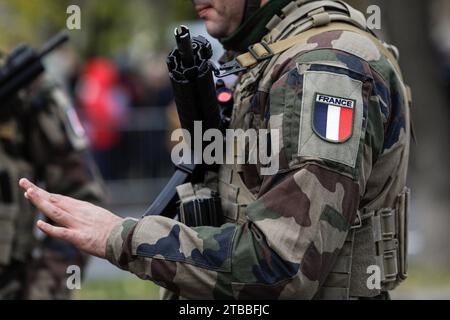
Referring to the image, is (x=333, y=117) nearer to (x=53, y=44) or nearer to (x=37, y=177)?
(x=53, y=44)

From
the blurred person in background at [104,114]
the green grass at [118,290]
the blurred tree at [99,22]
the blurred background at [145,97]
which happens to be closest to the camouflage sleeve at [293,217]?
the blurred background at [145,97]

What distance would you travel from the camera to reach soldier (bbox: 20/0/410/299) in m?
2.67

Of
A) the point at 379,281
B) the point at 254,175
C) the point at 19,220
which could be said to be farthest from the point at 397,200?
the point at 19,220

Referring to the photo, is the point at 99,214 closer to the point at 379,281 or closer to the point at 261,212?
the point at 261,212

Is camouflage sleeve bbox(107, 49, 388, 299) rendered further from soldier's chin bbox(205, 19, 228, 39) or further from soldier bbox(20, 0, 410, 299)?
soldier's chin bbox(205, 19, 228, 39)

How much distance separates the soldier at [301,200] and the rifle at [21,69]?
1987 mm

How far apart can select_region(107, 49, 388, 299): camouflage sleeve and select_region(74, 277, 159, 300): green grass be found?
4332 millimetres

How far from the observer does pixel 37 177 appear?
504 cm

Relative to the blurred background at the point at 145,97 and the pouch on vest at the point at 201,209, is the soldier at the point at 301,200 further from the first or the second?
the blurred background at the point at 145,97

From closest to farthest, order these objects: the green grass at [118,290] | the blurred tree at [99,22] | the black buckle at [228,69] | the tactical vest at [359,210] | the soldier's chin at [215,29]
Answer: the tactical vest at [359,210], the black buckle at [228,69], the soldier's chin at [215,29], the green grass at [118,290], the blurred tree at [99,22]

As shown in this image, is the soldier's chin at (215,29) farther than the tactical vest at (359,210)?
Yes

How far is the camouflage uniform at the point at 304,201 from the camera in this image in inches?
105

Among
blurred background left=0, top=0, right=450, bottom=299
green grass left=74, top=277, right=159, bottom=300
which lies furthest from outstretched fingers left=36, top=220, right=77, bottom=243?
green grass left=74, top=277, right=159, bottom=300

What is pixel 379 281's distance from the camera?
2.99 m
